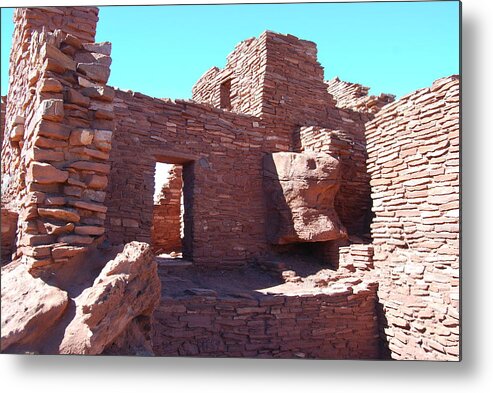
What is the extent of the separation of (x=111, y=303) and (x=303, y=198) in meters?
4.02

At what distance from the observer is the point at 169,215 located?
25.5 ft

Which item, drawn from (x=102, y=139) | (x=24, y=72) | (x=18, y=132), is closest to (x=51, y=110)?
(x=102, y=139)

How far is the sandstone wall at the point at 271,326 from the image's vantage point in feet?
12.7

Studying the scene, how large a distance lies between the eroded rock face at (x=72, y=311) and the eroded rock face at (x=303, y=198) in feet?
12.1

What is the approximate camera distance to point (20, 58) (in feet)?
11.7

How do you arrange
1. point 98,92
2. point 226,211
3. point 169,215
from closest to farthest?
point 98,92 → point 226,211 → point 169,215

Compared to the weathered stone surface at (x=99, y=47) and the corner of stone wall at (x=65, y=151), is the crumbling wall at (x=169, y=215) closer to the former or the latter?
the corner of stone wall at (x=65, y=151)

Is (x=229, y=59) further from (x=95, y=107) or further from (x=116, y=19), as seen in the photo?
(x=95, y=107)

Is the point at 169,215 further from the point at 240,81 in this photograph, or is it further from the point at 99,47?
the point at 99,47

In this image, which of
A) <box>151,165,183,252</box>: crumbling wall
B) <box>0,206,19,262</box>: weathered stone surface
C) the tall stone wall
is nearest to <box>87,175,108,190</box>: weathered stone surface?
the tall stone wall

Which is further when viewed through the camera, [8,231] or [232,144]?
[232,144]

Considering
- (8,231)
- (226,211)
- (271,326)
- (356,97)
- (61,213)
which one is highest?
(356,97)

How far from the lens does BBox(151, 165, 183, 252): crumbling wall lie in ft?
24.9

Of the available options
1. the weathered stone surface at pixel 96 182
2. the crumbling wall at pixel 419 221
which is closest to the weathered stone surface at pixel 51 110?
the weathered stone surface at pixel 96 182
